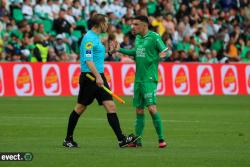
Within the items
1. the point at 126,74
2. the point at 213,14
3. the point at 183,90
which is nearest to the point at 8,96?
the point at 126,74

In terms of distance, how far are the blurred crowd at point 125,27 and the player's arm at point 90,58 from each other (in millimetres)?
15093

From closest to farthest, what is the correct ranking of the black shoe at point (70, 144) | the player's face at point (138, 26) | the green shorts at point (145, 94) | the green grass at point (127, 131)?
the green grass at point (127, 131)
the black shoe at point (70, 144)
the green shorts at point (145, 94)
the player's face at point (138, 26)

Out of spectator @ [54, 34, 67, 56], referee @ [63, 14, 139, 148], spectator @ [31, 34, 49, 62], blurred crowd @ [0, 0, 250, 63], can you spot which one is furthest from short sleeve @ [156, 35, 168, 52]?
spectator @ [54, 34, 67, 56]

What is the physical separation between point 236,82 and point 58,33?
7.03 m

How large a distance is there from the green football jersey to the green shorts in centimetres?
9

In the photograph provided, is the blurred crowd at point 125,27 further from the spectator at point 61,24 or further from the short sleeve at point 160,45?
the short sleeve at point 160,45

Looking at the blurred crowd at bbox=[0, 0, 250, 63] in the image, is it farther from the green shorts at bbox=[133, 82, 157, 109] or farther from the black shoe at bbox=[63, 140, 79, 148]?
the black shoe at bbox=[63, 140, 79, 148]

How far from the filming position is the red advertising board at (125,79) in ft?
103

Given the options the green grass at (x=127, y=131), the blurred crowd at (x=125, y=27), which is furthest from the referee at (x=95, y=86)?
the blurred crowd at (x=125, y=27)

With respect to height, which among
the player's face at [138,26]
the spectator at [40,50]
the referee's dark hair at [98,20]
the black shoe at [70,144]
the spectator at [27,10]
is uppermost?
the spectator at [27,10]

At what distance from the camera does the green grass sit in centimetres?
1361

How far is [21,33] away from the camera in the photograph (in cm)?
3375

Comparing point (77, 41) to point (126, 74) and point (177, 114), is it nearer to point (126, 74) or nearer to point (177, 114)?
point (126, 74)

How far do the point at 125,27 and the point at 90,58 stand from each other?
2208 centimetres
